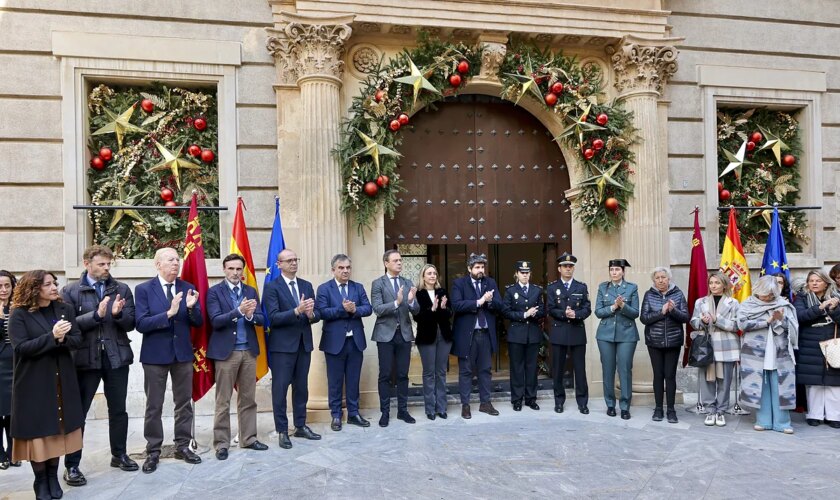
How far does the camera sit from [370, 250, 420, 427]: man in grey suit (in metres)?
7.23

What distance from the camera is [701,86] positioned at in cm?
946

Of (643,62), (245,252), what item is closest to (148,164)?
(245,252)

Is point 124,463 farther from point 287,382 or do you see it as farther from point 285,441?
point 287,382

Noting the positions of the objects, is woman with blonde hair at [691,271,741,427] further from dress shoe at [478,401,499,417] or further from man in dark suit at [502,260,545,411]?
dress shoe at [478,401,499,417]

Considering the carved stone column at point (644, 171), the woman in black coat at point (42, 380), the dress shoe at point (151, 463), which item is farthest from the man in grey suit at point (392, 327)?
the carved stone column at point (644, 171)

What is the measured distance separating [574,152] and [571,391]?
3.56 metres

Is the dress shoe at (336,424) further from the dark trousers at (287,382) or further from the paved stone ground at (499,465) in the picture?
the dark trousers at (287,382)

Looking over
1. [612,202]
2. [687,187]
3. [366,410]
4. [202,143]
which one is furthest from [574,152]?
[202,143]

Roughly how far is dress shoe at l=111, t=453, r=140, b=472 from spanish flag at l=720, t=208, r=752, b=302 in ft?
25.5

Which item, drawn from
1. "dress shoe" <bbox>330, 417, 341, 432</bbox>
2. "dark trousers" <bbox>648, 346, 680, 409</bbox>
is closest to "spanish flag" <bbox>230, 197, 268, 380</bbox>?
"dress shoe" <bbox>330, 417, 341, 432</bbox>

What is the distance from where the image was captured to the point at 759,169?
9.91m

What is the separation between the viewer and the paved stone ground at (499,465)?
16.9 feet

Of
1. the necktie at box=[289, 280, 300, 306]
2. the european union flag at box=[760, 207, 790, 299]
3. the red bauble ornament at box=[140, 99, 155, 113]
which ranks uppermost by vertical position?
the red bauble ornament at box=[140, 99, 155, 113]

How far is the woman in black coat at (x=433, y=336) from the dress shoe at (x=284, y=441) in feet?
6.09
